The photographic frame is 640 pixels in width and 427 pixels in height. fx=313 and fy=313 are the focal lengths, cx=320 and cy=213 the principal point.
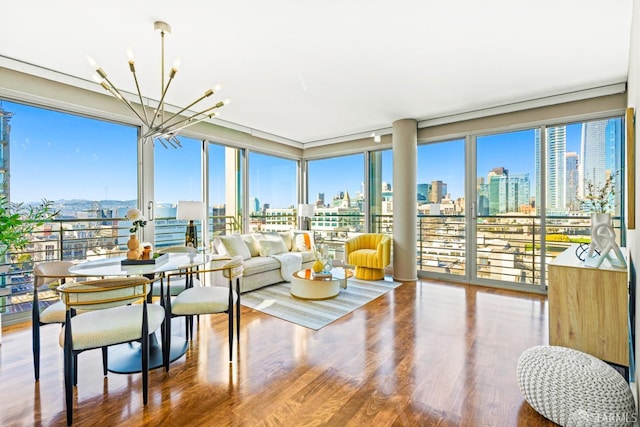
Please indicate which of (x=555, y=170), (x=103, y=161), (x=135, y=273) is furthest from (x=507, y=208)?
(x=103, y=161)

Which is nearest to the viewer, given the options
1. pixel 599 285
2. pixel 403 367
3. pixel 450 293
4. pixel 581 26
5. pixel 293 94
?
pixel 599 285

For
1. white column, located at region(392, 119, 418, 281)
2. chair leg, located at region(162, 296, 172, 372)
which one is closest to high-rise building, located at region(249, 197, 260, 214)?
white column, located at region(392, 119, 418, 281)

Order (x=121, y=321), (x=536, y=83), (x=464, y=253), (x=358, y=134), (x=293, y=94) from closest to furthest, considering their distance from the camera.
→ (x=121, y=321) → (x=536, y=83) → (x=293, y=94) → (x=464, y=253) → (x=358, y=134)

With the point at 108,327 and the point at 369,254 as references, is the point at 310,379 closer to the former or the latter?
the point at 108,327

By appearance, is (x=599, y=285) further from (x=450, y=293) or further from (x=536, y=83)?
(x=536, y=83)

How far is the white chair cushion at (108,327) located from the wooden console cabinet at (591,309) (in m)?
2.77

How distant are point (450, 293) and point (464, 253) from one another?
35.9 inches

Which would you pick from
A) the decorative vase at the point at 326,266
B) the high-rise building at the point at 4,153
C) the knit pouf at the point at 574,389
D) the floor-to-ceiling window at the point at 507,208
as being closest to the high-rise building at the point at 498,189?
the floor-to-ceiling window at the point at 507,208

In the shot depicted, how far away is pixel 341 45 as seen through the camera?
278cm

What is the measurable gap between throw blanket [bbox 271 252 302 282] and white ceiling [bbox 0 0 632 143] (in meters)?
2.34

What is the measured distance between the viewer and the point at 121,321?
6.16 feet

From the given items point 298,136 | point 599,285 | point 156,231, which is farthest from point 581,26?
point 156,231

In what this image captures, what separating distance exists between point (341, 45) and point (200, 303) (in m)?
2.45

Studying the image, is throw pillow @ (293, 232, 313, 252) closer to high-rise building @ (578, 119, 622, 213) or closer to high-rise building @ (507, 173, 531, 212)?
high-rise building @ (507, 173, 531, 212)
